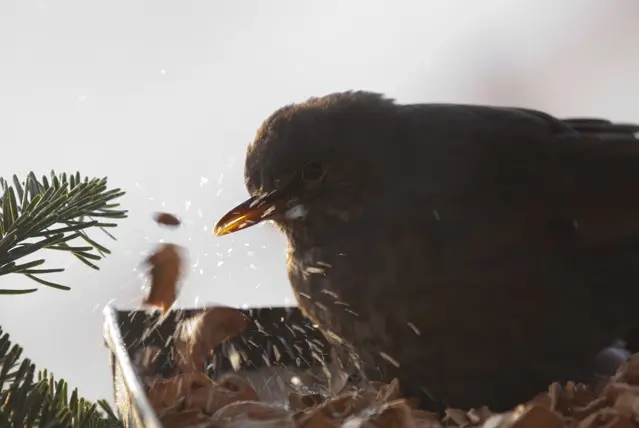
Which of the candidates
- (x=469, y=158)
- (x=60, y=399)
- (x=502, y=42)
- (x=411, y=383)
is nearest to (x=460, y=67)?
(x=502, y=42)

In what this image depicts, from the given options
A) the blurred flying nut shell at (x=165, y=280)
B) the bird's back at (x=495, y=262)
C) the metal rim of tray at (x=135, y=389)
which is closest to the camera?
the metal rim of tray at (x=135, y=389)

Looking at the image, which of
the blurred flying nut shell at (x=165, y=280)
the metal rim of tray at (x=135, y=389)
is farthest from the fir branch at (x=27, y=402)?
the blurred flying nut shell at (x=165, y=280)

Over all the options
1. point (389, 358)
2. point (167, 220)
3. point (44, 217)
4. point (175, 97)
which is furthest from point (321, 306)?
point (175, 97)

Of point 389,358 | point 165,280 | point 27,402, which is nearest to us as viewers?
point 27,402

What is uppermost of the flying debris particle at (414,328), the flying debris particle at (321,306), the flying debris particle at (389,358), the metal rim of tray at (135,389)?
the flying debris particle at (321,306)

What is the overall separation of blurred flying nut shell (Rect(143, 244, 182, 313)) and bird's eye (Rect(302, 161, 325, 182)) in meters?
0.26

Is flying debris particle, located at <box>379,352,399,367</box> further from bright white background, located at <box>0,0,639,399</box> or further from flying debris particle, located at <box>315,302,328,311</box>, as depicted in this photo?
bright white background, located at <box>0,0,639,399</box>

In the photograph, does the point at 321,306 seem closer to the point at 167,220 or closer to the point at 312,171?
the point at 312,171

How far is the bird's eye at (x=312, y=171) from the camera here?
438 millimetres

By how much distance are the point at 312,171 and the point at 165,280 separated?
10.9 inches

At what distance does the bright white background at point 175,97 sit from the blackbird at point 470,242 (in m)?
0.23

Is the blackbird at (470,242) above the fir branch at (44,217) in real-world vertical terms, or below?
below

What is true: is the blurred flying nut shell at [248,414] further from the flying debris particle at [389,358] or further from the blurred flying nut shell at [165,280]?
the blurred flying nut shell at [165,280]

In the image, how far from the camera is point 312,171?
439 mm
